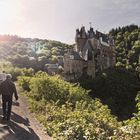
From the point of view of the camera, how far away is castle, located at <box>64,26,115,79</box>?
3231 inches

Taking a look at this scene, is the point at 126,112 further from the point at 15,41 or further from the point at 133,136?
the point at 15,41

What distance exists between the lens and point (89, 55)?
84625mm

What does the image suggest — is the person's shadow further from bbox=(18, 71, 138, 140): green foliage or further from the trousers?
bbox=(18, 71, 138, 140): green foliage

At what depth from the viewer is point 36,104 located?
2225 cm

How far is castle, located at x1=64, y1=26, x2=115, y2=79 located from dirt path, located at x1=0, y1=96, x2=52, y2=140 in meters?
60.3

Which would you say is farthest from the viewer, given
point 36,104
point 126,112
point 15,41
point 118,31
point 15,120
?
point 15,41

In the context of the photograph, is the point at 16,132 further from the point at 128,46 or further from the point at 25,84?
the point at 128,46

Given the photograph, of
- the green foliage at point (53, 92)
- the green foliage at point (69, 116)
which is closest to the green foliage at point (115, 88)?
the green foliage at point (53, 92)

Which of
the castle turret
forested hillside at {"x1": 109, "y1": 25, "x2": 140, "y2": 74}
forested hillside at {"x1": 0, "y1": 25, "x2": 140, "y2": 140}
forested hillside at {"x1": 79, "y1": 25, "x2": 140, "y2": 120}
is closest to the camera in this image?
forested hillside at {"x1": 0, "y1": 25, "x2": 140, "y2": 140}

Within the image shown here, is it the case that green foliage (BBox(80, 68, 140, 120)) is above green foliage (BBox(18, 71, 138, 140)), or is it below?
below

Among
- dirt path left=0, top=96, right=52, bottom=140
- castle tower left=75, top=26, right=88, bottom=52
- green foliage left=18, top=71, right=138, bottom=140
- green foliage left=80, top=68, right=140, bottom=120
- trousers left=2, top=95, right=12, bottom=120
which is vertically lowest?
green foliage left=80, top=68, right=140, bottom=120

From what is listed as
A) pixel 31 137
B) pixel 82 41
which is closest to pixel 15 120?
pixel 31 137

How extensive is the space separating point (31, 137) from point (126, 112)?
44.6 meters

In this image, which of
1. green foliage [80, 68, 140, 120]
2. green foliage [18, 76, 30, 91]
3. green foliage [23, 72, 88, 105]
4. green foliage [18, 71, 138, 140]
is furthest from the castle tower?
green foliage [23, 72, 88, 105]
